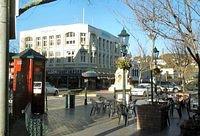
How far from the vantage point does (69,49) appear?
87125mm

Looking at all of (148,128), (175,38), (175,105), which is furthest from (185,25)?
(175,105)

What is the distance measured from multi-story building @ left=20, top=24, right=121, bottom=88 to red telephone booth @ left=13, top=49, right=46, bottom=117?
2450 inches

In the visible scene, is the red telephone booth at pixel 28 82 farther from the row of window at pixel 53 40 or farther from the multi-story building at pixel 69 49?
the row of window at pixel 53 40

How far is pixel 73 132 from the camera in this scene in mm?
14312

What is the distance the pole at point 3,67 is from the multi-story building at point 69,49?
76.7m

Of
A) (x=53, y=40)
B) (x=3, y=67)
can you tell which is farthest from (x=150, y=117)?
(x=53, y=40)

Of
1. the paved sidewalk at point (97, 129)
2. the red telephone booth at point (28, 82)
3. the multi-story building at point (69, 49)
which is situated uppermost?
the multi-story building at point (69, 49)

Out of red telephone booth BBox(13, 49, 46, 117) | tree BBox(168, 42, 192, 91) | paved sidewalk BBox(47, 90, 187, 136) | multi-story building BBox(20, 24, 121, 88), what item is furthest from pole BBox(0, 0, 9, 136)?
multi-story building BBox(20, 24, 121, 88)

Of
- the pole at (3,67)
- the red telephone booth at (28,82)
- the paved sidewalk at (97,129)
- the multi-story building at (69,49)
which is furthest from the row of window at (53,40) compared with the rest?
the pole at (3,67)

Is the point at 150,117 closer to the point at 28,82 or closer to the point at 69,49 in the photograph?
the point at 28,82

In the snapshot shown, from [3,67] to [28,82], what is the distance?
1411 centimetres

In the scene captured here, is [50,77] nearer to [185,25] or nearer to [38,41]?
[38,41]

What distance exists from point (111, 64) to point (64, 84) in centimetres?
1997

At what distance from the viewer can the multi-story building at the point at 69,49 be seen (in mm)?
85125
